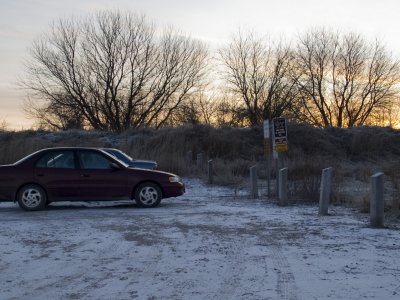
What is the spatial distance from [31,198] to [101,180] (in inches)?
65.2

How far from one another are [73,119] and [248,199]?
34.5 meters

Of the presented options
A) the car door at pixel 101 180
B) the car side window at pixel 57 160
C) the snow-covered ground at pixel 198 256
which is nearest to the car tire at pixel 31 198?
the car side window at pixel 57 160

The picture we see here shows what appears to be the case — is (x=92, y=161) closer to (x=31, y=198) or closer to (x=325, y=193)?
(x=31, y=198)

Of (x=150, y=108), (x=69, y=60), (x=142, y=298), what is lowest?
(x=142, y=298)

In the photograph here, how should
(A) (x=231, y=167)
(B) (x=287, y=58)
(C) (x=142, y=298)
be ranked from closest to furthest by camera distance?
(C) (x=142, y=298)
(A) (x=231, y=167)
(B) (x=287, y=58)

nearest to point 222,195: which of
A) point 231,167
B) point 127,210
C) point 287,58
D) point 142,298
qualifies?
point 127,210

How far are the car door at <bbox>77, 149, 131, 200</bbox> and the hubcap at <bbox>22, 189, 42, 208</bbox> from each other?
1017 mm

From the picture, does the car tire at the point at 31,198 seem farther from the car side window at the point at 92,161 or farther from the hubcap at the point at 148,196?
the hubcap at the point at 148,196

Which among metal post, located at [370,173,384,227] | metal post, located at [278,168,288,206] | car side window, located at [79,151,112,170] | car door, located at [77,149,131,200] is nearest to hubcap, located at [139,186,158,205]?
car door, located at [77,149,131,200]

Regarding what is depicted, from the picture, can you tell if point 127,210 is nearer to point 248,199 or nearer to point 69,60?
point 248,199

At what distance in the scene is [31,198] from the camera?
13070mm

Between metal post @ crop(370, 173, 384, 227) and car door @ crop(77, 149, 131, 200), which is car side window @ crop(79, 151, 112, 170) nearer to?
car door @ crop(77, 149, 131, 200)

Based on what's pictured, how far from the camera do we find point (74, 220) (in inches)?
444

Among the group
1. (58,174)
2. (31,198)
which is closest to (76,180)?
(58,174)
